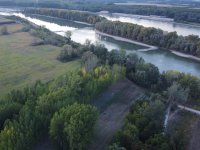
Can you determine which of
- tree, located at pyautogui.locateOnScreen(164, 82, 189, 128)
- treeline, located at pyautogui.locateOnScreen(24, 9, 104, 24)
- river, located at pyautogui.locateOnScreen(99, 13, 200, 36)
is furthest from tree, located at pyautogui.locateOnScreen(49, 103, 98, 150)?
treeline, located at pyautogui.locateOnScreen(24, 9, 104, 24)

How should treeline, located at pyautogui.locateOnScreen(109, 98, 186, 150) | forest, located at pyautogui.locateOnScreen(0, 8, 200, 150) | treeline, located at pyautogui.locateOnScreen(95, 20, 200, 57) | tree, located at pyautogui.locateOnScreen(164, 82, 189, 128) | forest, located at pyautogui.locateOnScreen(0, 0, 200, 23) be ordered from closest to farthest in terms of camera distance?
forest, located at pyautogui.locateOnScreen(0, 8, 200, 150), treeline, located at pyautogui.locateOnScreen(109, 98, 186, 150), tree, located at pyautogui.locateOnScreen(164, 82, 189, 128), treeline, located at pyautogui.locateOnScreen(95, 20, 200, 57), forest, located at pyautogui.locateOnScreen(0, 0, 200, 23)

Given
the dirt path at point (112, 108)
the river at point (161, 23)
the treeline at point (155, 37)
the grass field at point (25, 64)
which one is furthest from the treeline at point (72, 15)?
the dirt path at point (112, 108)

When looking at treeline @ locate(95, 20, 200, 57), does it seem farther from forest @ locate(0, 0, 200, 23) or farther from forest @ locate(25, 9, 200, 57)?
forest @ locate(0, 0, 200, 23)

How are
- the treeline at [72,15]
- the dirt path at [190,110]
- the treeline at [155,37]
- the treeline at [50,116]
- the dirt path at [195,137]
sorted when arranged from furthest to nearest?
the treeline at [72,15]
the treeline at [155,37]
the dirt path at [190,110]
the dirt path at [195,137]
the treeline at [50,116]

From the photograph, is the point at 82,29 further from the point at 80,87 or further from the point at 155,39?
the point at 80,87

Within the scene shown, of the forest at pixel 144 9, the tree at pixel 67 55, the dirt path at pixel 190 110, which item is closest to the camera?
the dirt path at pixel 190 110

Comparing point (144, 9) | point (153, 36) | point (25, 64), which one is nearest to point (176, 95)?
point (25, 64)

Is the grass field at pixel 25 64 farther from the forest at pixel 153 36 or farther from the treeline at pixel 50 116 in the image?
the forest at pixel 153 36
